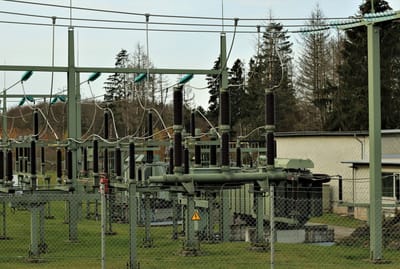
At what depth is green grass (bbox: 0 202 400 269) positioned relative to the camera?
14.5 meters

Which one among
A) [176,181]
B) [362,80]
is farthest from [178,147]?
[362,80]

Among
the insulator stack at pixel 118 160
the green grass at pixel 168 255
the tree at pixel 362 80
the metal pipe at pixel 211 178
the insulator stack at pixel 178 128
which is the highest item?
the tree at pixel 362 80

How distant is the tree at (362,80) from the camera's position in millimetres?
42375

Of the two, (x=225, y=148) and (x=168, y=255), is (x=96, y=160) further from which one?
(x=225, y=148)

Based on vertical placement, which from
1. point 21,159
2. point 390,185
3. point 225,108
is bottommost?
point 390,185

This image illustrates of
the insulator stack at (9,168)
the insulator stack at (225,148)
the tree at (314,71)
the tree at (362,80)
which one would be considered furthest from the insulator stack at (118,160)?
the tree at (314,71)

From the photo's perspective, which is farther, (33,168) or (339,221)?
(339,221)

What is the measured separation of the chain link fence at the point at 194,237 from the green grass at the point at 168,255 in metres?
0.02

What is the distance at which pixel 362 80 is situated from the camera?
44156 mm

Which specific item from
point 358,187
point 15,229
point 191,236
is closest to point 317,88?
point 358,187

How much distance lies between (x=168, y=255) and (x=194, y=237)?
77 cm

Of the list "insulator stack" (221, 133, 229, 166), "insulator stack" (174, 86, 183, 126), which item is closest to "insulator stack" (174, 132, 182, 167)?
"insulator stack" (174, 86, 183, 126)

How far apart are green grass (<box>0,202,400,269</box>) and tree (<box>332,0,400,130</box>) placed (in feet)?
76.9

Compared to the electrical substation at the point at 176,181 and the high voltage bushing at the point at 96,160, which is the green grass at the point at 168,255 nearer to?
the electrical substation at the point at 176,181
